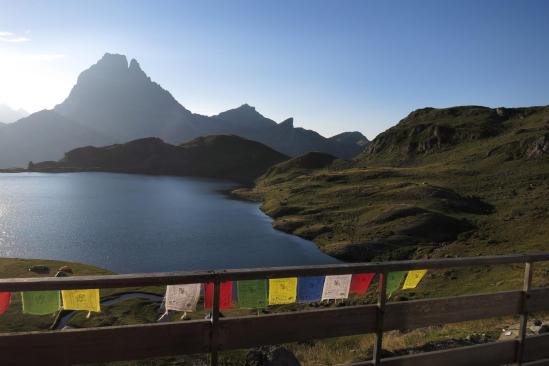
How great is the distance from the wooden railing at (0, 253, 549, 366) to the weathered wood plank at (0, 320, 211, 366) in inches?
0.5

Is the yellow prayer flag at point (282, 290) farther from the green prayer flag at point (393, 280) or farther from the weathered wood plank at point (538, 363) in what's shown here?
the weathered wood plank at point (538, 363)

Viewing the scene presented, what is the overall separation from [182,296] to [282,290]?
162 centimetres

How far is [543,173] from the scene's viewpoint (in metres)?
137

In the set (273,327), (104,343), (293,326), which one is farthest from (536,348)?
(104,343)

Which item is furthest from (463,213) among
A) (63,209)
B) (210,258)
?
(63,209)

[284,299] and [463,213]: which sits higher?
[284,299]

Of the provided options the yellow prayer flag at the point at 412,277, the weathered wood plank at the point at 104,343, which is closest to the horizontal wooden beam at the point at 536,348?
the yellow prayer flag at the point at 412,277

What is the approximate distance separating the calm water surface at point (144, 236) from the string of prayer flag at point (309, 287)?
7178 cm

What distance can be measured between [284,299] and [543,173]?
152592mm

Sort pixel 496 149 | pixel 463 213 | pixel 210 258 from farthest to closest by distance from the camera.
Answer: pixel 496 149, pixel 463 213, pixel 210 258

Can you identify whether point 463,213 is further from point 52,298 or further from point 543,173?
point 52,298

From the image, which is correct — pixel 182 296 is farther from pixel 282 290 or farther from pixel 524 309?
pixel 524 309

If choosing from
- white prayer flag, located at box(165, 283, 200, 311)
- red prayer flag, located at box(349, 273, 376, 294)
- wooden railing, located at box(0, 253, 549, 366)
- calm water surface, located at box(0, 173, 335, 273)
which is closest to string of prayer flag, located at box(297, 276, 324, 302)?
wooden railing, located at box(0, 253, 549, 366)

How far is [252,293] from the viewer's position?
Result: 742 centimetres
